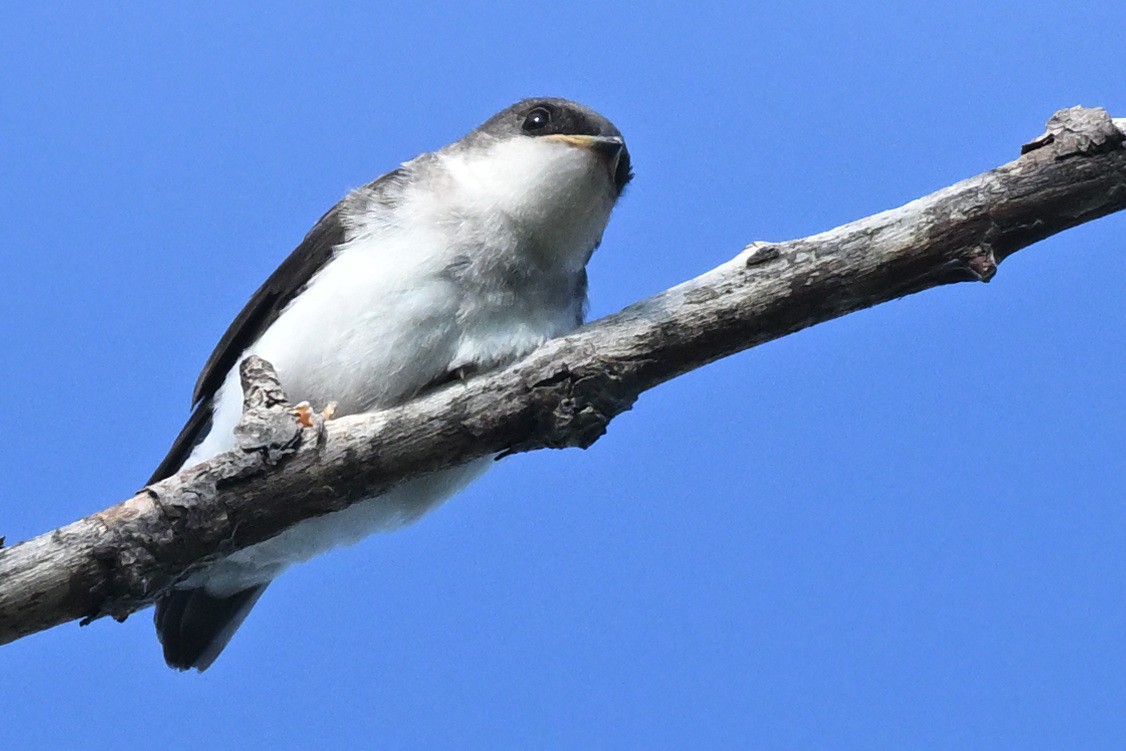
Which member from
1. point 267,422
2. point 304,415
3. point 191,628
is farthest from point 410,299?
point 191,628

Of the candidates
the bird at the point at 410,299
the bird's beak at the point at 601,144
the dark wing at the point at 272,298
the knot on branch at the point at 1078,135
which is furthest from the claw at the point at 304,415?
the knot on branch at the point at 1078,135

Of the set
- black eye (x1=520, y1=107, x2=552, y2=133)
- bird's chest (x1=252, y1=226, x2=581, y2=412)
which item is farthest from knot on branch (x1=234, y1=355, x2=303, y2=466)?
black eye (x1=520, y1=107, x2=552, y2=133)

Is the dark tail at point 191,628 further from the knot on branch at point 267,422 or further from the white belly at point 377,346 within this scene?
the knot on branch at point 267,422

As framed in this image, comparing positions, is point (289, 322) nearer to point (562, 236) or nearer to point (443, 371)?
point (443, 371)

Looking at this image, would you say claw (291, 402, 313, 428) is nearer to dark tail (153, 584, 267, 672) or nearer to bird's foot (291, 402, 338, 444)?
bird's foot (291, 402, 338, 444)

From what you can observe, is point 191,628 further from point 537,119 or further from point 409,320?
point 537,119

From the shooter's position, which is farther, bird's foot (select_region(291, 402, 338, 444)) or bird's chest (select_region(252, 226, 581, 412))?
bird's chest (select_region(252, 226, 581, 412))
